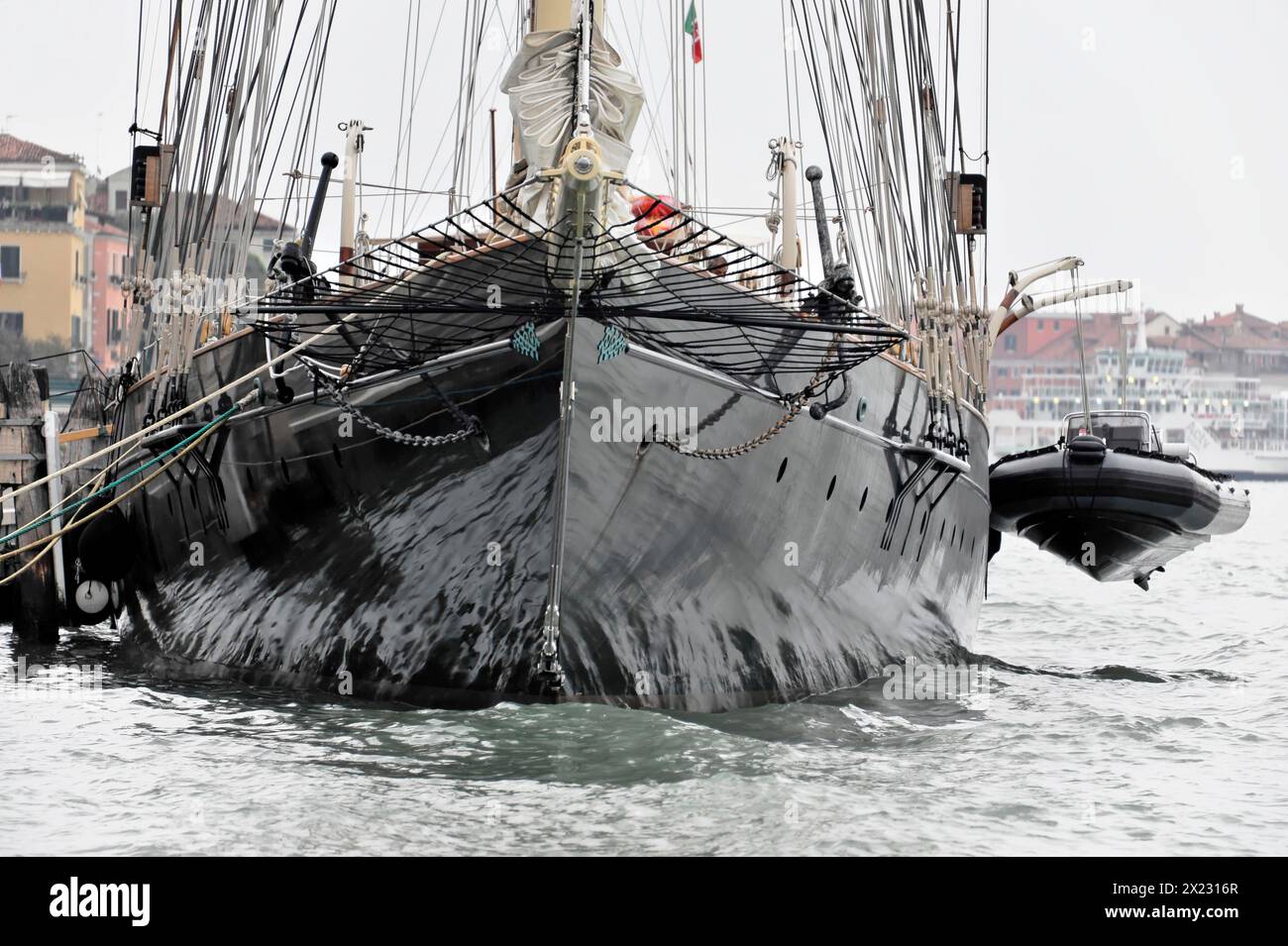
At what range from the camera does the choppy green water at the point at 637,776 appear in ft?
24.8

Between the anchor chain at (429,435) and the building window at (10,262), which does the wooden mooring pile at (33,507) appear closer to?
the anchor chain at (429,435)

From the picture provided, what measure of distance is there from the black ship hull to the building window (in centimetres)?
6030

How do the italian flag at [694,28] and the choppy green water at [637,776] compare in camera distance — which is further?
the italian flag at [694,28]

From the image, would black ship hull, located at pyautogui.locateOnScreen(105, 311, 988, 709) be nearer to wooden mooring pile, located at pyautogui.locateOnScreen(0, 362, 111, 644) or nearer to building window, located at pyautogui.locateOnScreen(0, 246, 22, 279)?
wooden mooring pile, located at pyautogui.locateOnScreen(0, 362, 111, 644)
